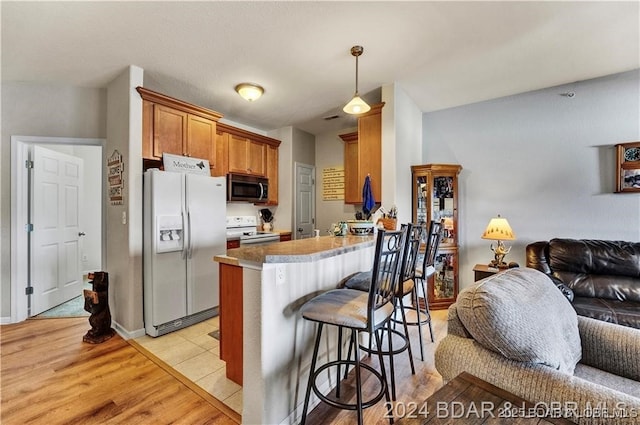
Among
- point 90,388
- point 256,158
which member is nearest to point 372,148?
point 256,158

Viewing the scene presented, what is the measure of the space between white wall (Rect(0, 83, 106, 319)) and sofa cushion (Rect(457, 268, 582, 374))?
13.4 ft

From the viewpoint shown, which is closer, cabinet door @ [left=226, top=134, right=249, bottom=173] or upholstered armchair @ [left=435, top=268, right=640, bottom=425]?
upholstered armchair @ [left=435, top=268, right=640, bottom=425]

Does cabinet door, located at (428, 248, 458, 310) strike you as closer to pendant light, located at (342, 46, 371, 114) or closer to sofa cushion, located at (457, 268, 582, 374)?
pendant light, located at (342, 46, 371, 114)

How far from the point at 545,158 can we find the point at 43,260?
612cm

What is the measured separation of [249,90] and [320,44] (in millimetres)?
1117

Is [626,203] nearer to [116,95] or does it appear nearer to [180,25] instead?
[180,25]

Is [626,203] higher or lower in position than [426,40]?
lower

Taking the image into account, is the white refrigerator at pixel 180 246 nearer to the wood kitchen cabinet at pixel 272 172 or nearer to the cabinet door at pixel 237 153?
the cabinet door at pixel 237 153

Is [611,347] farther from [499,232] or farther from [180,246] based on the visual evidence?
[180,246]

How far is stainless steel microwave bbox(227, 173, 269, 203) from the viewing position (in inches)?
165

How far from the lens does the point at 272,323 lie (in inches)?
61.7

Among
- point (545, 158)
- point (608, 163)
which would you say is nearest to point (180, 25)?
point (545, 158)

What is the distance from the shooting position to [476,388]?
0.98 meters

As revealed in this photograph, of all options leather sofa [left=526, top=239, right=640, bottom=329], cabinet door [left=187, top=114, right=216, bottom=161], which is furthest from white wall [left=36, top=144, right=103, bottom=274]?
leather sofa [left=526, top=239, right=640, bottom=329]
